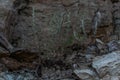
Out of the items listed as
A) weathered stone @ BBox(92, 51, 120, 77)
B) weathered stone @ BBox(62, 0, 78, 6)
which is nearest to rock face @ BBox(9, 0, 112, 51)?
weathered stone @ BBox(62, 0, 78, 6)

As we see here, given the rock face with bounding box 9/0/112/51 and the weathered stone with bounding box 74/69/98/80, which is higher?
the rock face with bounding box 9/0/112/51

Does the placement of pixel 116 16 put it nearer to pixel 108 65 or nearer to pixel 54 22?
pixel 54 22

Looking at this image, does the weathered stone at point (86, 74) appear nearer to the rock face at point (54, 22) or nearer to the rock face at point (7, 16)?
the rock face at point (54, 22)

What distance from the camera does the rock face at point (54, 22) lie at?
2805 millimetres

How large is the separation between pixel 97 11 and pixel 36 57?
0.82m

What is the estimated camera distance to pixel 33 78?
98.5 inches

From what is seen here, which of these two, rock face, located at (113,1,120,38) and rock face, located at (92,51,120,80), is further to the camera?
rock face, located at (113,1,120,38)

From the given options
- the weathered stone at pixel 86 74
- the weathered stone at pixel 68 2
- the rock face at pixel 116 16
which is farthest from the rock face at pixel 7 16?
the rock face at pixel 116 16

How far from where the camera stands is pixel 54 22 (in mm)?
2824

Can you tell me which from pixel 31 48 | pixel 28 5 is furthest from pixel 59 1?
pixel 31 48

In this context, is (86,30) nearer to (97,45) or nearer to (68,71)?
(97,45)

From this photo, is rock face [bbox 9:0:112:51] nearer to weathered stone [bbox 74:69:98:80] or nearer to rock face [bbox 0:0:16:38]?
rock face [bbox 0:0:16:38]

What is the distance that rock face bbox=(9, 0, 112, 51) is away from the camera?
9.20 ft

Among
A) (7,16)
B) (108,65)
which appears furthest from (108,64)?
(7,16)
